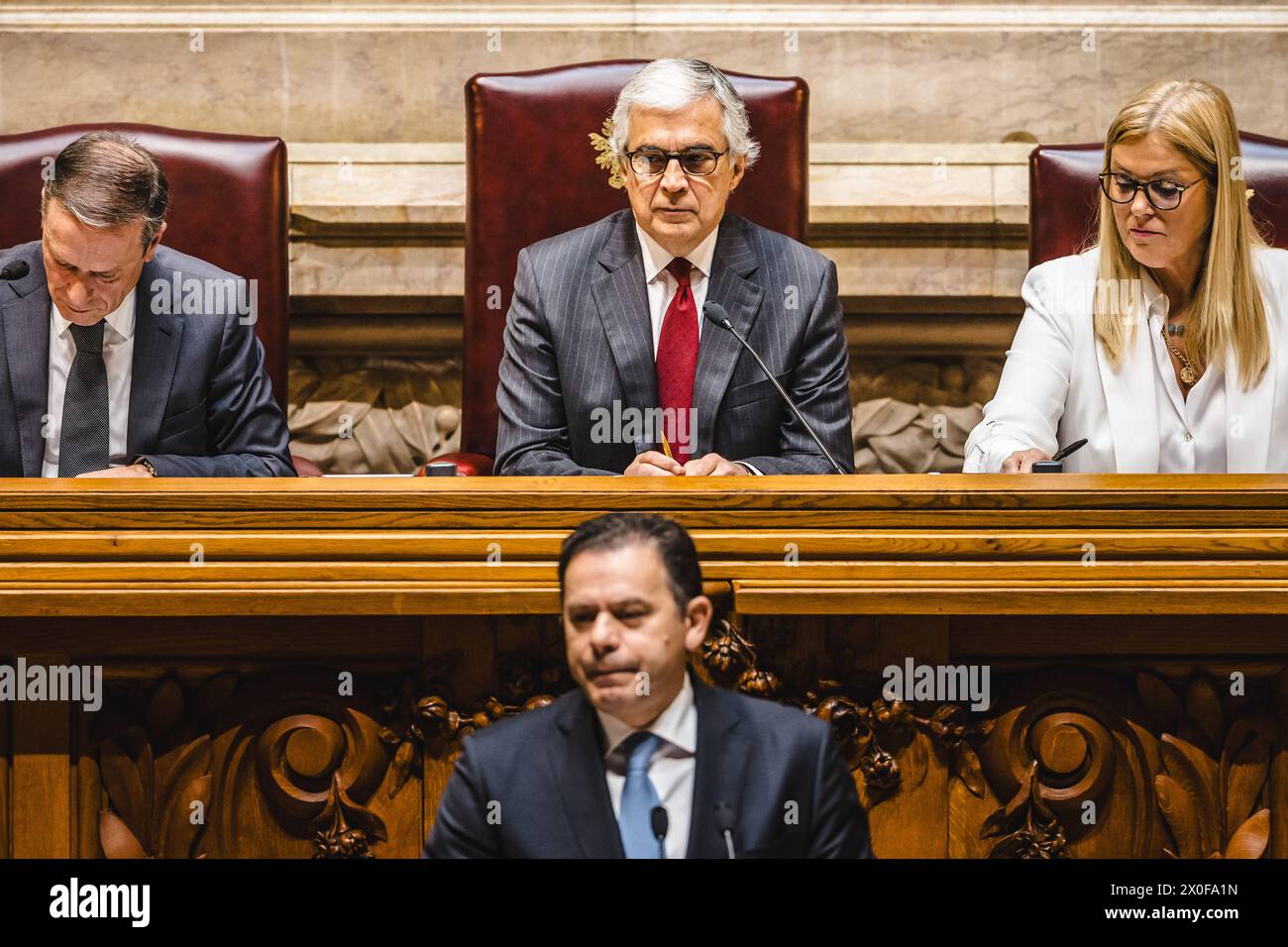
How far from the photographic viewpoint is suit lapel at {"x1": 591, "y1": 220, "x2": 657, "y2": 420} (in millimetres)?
2426

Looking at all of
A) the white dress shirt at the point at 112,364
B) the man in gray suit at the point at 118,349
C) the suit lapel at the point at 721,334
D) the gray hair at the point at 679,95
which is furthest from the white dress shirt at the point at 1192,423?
the white dress shirt at the point at 112,364

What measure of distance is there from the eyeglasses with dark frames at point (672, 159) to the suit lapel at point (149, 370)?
810 mm

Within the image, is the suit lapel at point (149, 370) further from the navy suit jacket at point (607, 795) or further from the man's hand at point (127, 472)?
the navy suit jacket at point (607, 795)

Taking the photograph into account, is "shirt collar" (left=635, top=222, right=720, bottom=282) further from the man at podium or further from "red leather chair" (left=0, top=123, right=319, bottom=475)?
the man at podium

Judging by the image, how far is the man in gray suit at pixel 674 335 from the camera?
7.95 feet

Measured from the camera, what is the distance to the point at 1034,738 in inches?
63.8

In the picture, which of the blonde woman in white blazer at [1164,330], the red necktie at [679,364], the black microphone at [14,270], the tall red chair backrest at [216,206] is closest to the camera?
the black microphone at [14,270]

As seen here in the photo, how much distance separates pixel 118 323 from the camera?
7.93ft

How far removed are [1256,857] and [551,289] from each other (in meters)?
1.41

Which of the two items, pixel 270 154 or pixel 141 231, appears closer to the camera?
pixel 141 231

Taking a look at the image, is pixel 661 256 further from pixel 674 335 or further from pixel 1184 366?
pixel 1184 366
